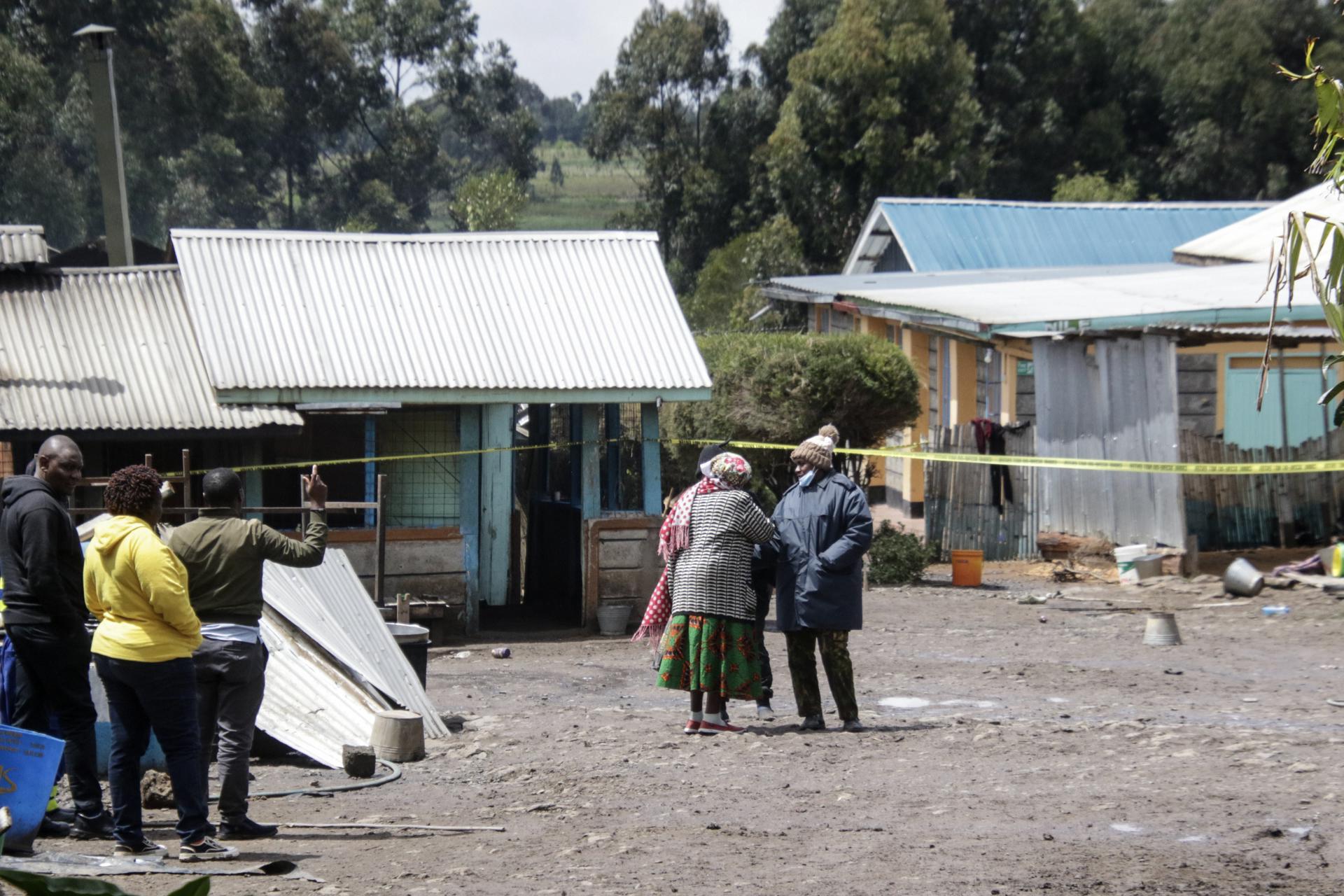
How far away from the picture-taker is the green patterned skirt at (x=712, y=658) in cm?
909

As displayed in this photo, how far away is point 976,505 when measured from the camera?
18.9 metres

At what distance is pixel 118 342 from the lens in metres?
14.8

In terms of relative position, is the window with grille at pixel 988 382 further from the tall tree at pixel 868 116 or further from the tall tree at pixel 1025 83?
the tall tree at pixel 1025 83

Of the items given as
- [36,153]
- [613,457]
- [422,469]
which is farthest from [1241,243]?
[36,153]

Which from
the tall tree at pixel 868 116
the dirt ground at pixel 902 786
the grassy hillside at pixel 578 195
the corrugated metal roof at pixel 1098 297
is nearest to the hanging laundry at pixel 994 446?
Result: the corrugated metal roof at pixel 1098 297

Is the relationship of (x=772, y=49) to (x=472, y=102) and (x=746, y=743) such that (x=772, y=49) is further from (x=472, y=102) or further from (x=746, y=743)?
(x=746, y=743)

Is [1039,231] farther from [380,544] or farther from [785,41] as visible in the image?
[380,544]

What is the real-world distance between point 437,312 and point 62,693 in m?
9.40

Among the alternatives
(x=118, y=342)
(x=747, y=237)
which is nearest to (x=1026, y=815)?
(x=118, y=342)

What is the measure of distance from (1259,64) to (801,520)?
37162mm

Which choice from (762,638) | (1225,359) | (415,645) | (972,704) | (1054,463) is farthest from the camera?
(1225,359)

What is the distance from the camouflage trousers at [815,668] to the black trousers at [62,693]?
3.98 metres

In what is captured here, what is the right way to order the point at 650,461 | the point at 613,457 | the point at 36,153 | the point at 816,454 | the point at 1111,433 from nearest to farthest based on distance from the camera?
the point at 816,454 < the point at 650,461 < the point at 613,457 < the point at 1111,433 < the point at 36,153

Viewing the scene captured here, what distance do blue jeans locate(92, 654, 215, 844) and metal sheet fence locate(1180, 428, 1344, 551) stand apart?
13115 mm
